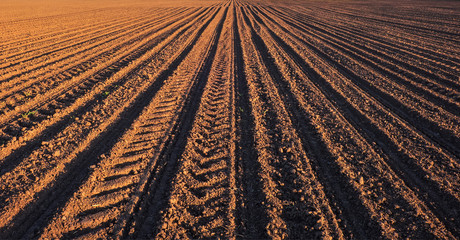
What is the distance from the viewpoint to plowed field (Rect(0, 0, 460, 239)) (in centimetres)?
316

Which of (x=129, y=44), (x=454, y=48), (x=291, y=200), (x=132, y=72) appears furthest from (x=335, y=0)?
(x=291, y=200)

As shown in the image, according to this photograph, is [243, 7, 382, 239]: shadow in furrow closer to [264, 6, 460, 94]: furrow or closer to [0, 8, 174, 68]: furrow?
[264, 6, 460, 94]: furrow

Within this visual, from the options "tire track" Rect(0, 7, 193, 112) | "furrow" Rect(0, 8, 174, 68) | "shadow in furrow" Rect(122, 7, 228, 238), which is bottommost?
"shadow in furrow" Rect(122, 7, 228, 238)

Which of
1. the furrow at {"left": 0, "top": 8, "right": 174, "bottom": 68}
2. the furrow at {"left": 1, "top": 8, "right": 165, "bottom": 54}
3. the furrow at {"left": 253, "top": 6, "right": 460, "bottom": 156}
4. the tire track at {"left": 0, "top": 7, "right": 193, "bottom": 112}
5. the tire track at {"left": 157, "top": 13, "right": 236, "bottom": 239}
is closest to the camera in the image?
the tire track at {"left": 157, "top": 13, "right": 236, "bottom": 239}

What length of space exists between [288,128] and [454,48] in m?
11.6

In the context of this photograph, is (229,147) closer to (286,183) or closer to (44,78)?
(286,183)

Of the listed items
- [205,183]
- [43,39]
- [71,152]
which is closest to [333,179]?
[205,183]

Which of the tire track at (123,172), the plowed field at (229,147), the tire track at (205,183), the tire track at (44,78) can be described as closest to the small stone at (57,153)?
the plowed field at (229,147)

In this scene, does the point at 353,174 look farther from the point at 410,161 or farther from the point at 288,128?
the point at 288,128

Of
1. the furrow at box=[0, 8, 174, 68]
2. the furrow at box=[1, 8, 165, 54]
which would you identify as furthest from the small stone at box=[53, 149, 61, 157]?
the furrow at box=[1, 8, 165, 54]

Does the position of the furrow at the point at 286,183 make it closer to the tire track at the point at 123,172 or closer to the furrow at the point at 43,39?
the tire track at the point at 123,172

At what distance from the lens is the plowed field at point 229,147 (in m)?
3.16

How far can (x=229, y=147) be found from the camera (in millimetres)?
4562

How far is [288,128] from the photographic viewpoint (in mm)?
5203
